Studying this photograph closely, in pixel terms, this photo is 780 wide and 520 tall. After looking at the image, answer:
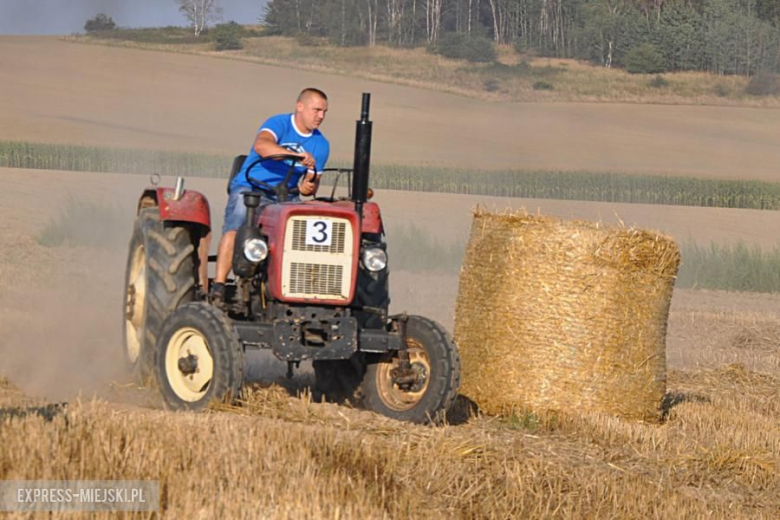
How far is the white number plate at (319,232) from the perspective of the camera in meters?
7.54

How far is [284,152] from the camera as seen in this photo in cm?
784

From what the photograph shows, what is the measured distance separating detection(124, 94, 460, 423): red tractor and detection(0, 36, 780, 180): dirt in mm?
26552

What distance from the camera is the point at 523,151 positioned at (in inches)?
1657

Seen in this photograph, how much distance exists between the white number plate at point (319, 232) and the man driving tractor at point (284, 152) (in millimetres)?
439

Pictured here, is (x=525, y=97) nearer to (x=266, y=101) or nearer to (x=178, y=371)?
(x=266, y=101)

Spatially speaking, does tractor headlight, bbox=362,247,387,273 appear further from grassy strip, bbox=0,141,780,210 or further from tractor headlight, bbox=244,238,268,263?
grassy strip, bbox=0,141,780,210

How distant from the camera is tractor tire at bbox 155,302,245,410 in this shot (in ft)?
23.2

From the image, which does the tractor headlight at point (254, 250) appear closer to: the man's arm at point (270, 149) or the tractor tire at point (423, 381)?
the man's arm at point (270, 149)

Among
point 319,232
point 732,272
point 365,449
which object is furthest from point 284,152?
point 732,272

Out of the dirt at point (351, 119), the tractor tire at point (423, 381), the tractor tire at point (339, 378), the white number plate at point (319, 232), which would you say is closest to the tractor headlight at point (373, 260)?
the white number plate at point (319, 232)

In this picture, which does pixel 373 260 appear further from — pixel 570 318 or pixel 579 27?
pixel 579 27

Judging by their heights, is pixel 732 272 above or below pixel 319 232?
below

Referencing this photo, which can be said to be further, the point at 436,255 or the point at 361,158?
the point at 436,255

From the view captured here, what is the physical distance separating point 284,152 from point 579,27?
1142 inches
